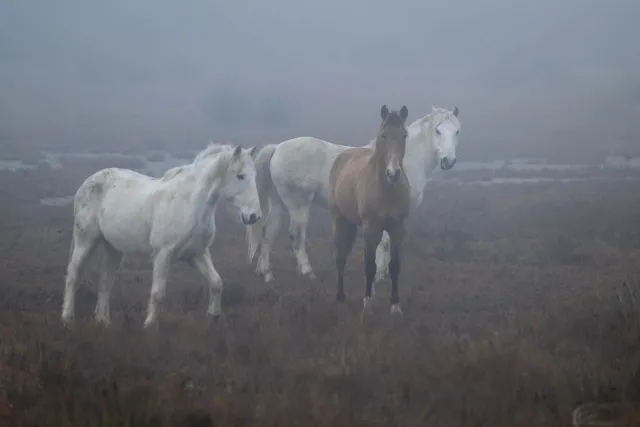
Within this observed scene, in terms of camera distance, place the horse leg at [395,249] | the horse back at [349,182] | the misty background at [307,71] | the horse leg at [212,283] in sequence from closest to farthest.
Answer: the horse leg at [212,283]
the horse leg at [395,249]
the horse back at [349,182]
the misty background at [307,71]

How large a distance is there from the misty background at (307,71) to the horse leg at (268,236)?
4.80 metres

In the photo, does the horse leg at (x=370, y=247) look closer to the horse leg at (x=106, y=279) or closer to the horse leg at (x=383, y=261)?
the horse leg at (x=383, y=261)

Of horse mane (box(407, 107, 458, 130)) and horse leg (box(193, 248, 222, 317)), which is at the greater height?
horse mane (box(407, 107, 458, 130))

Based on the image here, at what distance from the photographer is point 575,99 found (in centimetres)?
1169

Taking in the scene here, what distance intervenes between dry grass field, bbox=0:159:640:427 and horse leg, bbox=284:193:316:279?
0.18m

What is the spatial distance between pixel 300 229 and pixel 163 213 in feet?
11.8

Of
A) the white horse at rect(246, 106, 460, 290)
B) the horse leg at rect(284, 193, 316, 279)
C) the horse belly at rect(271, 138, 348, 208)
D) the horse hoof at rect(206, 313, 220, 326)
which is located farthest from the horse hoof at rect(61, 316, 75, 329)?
the horse belly at rect(271, 138, 348, 208)

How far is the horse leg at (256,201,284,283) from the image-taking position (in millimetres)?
8852

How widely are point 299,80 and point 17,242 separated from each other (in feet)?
25.7

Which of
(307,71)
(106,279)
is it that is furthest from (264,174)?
(307,71)

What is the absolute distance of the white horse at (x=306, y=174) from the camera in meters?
8.66

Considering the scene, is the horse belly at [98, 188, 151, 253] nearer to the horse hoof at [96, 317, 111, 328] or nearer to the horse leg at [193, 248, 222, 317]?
the horse leg at [193, 248, 222, 317]

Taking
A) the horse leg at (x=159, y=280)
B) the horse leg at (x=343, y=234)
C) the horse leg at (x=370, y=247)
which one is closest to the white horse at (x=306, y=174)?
the horse leg at (x=343, y=234)

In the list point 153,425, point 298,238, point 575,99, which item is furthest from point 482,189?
point 153,425
